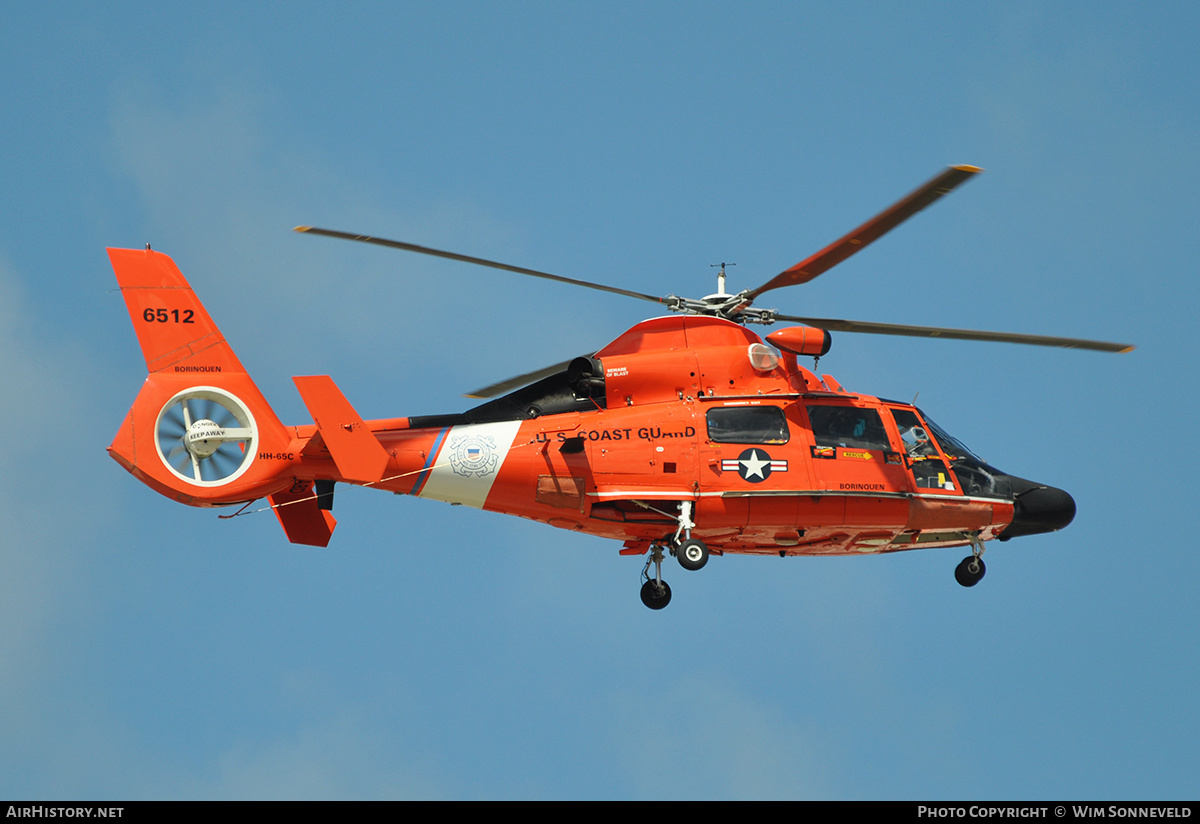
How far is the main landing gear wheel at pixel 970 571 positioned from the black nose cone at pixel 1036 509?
0.76 meters

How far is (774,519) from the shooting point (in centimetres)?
2284

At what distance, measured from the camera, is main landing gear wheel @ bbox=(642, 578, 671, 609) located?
76.5 ft

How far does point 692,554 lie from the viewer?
22281 mm

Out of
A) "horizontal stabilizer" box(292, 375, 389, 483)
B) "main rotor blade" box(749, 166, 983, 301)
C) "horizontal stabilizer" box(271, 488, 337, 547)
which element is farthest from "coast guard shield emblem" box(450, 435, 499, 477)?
"main rotor blade" box(749, 166, 983, 301)

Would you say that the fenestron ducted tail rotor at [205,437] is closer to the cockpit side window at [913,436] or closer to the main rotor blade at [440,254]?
the main rotor blade at [440,254]

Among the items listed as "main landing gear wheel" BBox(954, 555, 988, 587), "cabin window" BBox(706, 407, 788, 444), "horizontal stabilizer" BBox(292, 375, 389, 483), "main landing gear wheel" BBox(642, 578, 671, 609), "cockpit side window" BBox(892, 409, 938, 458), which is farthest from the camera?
"main landing gear wheel" BBox(954, 555, 988, 587)

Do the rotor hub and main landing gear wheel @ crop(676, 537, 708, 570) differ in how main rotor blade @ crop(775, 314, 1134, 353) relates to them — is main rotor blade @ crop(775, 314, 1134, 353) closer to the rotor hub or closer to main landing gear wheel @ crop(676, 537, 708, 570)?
main landing gear wheel @ crop(676, 537, 708, 570)

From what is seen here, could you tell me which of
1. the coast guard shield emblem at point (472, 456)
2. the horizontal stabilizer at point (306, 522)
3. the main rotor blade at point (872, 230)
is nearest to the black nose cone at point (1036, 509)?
the main rotor blade at point (872, 230)

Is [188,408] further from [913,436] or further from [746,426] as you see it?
[913,436]

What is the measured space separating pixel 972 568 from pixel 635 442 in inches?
269

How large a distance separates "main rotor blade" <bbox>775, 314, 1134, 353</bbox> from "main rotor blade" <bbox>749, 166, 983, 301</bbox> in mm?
1410

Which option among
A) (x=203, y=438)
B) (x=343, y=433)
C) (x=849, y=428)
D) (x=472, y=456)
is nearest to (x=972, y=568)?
(x=849, y=428)

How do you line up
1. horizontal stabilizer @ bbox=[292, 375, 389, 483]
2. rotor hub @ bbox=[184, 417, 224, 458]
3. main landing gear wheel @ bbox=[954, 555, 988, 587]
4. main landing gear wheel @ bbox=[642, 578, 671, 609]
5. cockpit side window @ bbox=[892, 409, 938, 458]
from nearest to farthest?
horizontal stabilizer @ bbox=[292, 375, 389, 483], rotor hub @ bbox=[184, 417, 224, 458], main landing gear wheel @ bbox=[642, 578, 671, 609], cockpit side window @ bbox=[892, 409, 938, 458], main landing gear wheel @ bbox=[954, 555, 988, 587]
